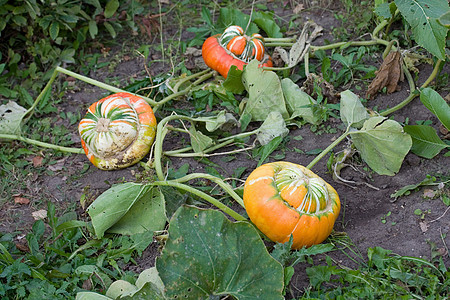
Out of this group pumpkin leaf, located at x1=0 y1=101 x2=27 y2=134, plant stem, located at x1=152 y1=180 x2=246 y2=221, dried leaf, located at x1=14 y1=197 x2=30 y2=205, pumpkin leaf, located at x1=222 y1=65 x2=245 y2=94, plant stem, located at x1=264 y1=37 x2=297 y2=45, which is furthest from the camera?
plant stem, located at x1=264 y1=37 x2=297 y2=45

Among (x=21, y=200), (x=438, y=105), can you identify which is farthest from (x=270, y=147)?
(x=21, y=200)

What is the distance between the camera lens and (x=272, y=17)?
14.2 feet

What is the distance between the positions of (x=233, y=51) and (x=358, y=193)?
4.73 ft

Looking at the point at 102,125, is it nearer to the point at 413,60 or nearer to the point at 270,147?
the point at 270,147

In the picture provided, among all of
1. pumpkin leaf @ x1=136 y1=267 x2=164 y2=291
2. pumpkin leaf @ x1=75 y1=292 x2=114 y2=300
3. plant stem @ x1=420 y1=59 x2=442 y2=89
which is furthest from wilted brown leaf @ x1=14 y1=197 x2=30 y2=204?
plant stem @ x1=420 y1=59 x2=442 y2=89

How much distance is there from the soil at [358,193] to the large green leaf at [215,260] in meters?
0.28

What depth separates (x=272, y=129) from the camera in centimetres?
321

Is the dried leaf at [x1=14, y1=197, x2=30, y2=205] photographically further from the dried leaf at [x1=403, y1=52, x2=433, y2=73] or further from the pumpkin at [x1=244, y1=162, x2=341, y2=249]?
the dried leaf at [x1=403, y1=52, x2=433, y2=73]

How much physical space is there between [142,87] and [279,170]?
5.40 feet

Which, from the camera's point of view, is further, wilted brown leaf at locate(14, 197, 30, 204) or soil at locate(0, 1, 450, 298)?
wilted brown leaf at locate(14, 197, 30, 204)

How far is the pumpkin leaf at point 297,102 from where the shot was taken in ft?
10.9

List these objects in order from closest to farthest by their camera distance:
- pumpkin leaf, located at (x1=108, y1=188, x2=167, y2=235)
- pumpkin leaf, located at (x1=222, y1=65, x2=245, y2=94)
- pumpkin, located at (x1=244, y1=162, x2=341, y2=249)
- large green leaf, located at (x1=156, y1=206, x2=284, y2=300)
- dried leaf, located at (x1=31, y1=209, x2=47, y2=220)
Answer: large green leaf, located at (x1=156, y1=206, x2=284, y2=300)
pumpkin, located at (x1=244, y1=162, x2=341, y2=249)
pumpkin leaf, located at (x1=108, y1=188, x2=167, y2=235)
dried leaf, located at (x1=31, y1=209, x2=47, y2=220)
pumpkin leaf, located at (x1=222, y1=65, x2=245, y2=94)

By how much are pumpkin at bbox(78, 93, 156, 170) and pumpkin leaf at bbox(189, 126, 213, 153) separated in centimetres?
26

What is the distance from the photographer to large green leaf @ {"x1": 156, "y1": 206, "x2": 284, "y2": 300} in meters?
2.11
